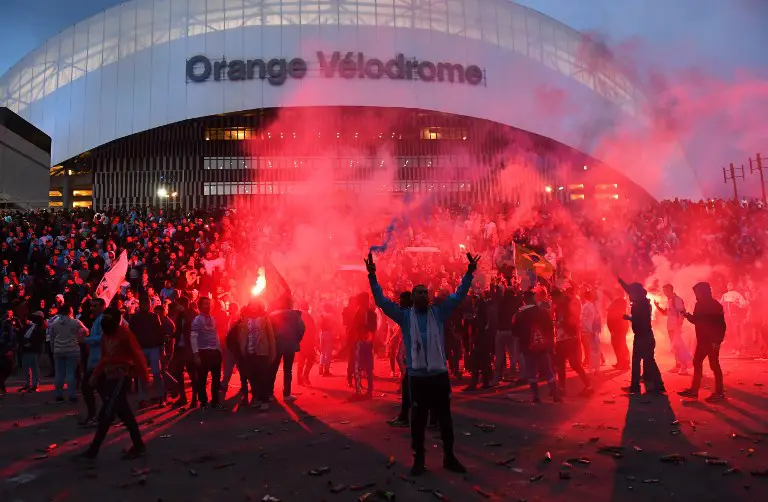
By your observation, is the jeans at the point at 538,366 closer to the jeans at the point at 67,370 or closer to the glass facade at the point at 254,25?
the jeans at the point at 67,370

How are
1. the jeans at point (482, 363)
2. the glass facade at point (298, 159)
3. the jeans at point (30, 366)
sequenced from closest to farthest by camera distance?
the jeans at point (482, 363), the jeans at point (30, 366), the glass facade at point (298, 159)

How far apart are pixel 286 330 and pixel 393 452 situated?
3.30 meters

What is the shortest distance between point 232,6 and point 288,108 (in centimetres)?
680

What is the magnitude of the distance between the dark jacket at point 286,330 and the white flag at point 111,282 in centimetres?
518

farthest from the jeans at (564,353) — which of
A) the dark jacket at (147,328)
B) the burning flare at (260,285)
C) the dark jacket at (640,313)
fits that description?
the burning flare at (260,285)

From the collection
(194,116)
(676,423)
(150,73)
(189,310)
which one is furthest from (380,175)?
(676,423)

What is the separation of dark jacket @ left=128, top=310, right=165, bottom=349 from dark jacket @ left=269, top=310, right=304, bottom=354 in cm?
153

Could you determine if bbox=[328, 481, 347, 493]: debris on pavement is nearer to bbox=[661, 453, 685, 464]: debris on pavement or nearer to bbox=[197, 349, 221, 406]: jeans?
bbox=[661, 453, 685, 464]: debris on pavement

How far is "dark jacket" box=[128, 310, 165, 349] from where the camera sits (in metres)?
7.52

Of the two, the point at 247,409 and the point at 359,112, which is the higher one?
the point at 359,112

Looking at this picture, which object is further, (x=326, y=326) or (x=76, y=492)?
(x=326, y=326)

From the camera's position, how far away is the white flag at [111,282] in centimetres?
1134

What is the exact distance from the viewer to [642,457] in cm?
475

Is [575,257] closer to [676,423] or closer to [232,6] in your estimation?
[676,423]
